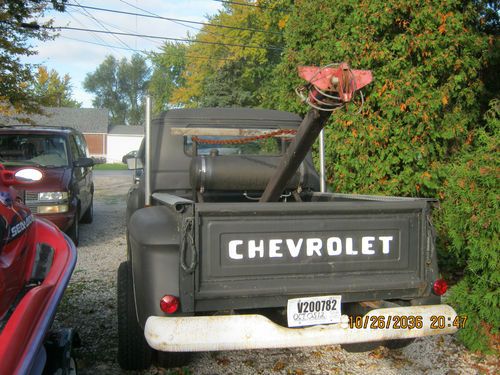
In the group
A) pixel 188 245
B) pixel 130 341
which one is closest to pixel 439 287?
pixel 188 245

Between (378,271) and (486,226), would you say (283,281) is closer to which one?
(378,271)

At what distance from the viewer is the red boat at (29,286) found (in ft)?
6.14

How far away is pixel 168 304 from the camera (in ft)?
9.17

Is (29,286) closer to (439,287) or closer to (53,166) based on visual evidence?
(439,287)

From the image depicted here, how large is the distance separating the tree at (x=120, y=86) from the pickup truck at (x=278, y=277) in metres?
88.1

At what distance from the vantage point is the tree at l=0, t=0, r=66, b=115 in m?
10.3

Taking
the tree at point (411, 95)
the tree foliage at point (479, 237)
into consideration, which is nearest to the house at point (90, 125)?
the tree at point (411, 95)

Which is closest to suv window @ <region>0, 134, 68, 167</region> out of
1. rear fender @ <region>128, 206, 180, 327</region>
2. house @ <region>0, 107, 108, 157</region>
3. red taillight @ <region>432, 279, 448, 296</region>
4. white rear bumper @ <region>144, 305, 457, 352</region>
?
rear fender @ <region>128, 206, 180, 327</region>

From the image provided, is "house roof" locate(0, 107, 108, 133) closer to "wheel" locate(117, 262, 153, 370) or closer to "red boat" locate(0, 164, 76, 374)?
"wheel" locate(117, 262, 153, 370)

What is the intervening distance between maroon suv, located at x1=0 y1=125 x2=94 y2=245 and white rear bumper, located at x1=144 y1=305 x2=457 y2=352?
17.0 feet

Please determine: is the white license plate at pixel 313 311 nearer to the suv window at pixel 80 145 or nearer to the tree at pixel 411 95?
the tree at pixel 411 95

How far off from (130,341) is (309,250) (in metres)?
1.45

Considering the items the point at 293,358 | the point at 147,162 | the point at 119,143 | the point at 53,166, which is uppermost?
the point at 119,143
